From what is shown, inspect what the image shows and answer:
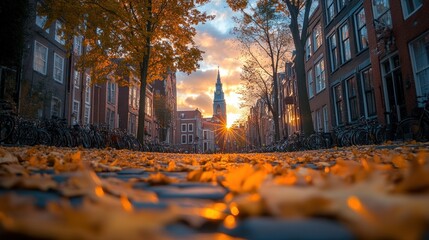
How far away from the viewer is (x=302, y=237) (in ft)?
1.99

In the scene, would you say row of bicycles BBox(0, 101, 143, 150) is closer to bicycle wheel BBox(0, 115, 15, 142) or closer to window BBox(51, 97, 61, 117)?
bicycle wheel BBox(0, 115, 15, 142)

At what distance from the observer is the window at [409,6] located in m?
9.19

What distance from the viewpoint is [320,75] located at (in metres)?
20.3

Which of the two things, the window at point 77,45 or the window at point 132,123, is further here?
the window at point 132,123

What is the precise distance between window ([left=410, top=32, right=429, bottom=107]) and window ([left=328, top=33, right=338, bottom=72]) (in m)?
7.66

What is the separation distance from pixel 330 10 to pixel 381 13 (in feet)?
21.5

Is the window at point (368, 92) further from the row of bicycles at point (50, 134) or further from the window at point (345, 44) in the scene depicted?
the row of bicycles at point (50, 134)

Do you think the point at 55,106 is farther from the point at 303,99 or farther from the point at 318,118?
the point at 318,118

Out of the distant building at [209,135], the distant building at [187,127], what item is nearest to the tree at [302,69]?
the distant building at [187,127]

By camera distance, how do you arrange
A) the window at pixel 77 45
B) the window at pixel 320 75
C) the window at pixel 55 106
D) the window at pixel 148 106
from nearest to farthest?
the window at pixel 55 106, the window at pixel 320 75, the window at pixel 77 45, the window at pixel 148 106

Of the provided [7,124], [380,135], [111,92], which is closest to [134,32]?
[7,124]

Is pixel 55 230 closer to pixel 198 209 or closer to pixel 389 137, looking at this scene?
pixel 198 209

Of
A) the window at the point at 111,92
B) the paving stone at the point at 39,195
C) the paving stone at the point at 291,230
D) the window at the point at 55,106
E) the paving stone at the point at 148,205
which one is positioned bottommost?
the paving stone at the point at 291,230

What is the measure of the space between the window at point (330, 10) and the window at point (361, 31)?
2991 mm
